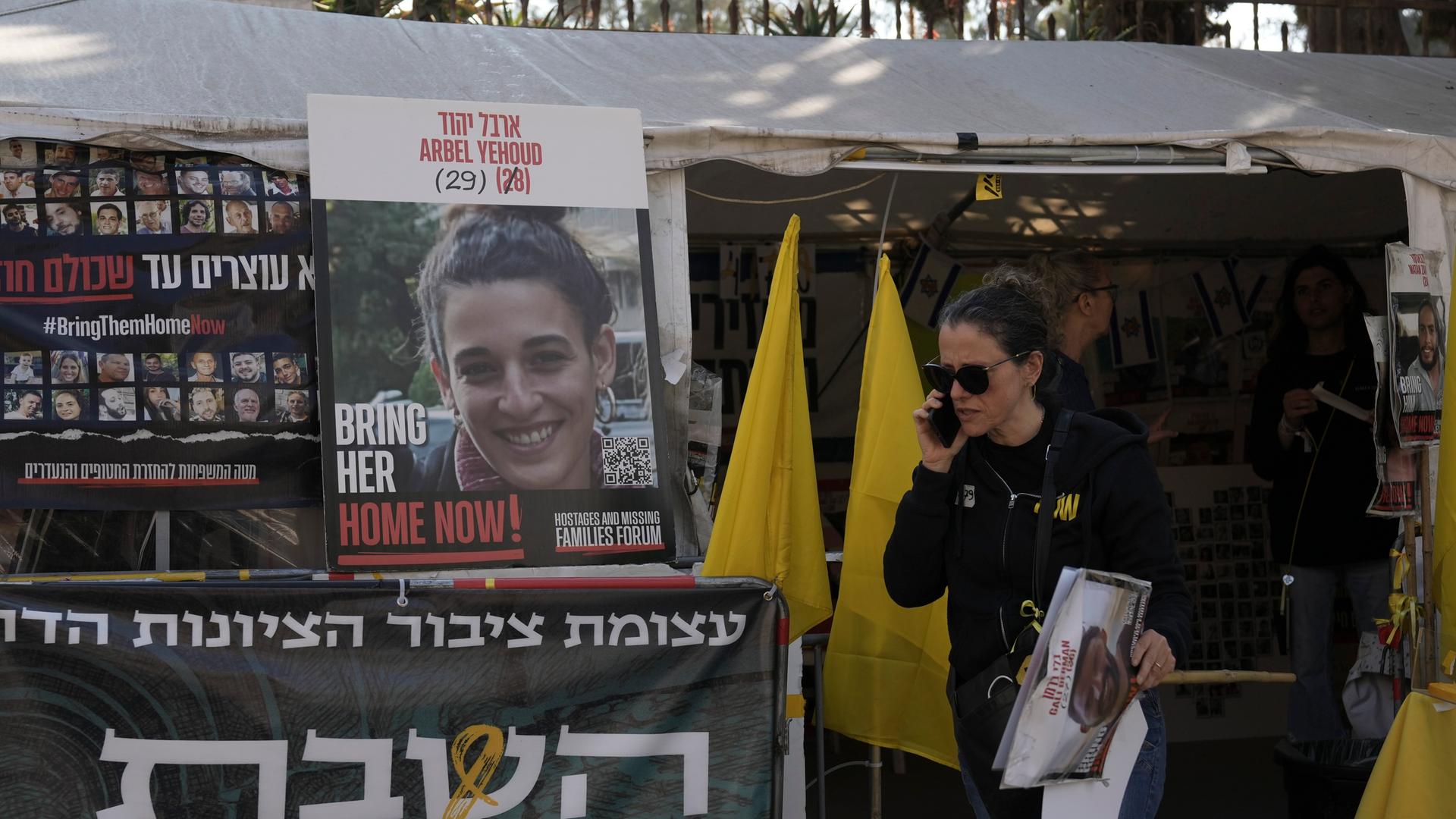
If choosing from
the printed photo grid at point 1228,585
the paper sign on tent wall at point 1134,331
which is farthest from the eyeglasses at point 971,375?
the printed photo grid at point 1228,585

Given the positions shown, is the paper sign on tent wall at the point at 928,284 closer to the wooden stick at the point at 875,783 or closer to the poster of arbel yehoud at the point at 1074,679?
the wooden stick at the point at 875,783

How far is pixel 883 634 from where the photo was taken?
13.2 ft

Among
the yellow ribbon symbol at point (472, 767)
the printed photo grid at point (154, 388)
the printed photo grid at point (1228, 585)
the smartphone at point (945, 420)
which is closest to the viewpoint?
the smartphone at point (945, 420)

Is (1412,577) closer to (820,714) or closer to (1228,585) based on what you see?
(820,714)

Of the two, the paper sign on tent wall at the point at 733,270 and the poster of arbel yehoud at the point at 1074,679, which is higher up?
the paper sign on tent wall at the point at 733,270

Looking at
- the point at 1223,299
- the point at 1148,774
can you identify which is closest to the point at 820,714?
the point at 1148,774

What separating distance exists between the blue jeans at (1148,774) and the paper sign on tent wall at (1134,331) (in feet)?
12.7

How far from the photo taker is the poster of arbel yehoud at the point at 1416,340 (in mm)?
4371

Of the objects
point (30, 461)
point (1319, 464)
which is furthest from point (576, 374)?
point (1319, 464)

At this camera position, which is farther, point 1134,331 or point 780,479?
point 1134,331

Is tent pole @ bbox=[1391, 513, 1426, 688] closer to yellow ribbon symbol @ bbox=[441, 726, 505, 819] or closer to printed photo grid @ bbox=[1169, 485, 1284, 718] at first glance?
printed photo grid @ bbox=[1169, 485, 1284, 718]

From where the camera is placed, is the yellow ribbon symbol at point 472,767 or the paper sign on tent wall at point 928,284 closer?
the yellow ribbon symbol at point 472,767

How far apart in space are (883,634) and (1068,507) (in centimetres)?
133

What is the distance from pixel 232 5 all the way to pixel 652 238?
1.94 meters
